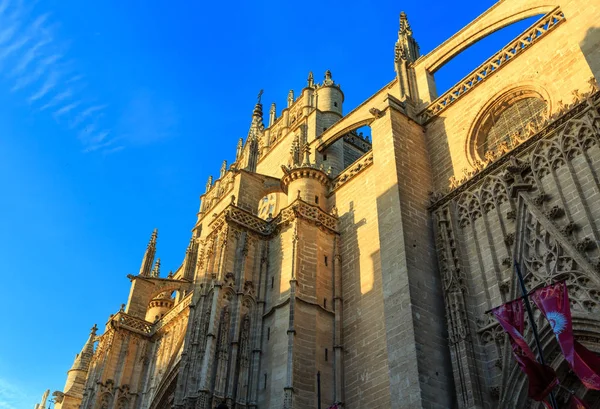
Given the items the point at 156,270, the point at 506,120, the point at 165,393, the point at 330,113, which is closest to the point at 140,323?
the point at 165,393

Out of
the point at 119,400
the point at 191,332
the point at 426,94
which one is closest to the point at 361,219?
the point at 426,94

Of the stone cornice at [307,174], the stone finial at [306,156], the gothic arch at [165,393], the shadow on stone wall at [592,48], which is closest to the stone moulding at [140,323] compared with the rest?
the gothic arch at [165,393]

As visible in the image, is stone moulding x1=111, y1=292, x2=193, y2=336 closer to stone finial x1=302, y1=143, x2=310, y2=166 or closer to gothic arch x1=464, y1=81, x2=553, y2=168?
stone finial x1=302, y1=143, x2=310, y2=166

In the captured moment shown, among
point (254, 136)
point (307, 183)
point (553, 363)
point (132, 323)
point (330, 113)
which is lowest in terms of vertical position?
point (553, 363)

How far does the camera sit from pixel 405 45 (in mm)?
21078

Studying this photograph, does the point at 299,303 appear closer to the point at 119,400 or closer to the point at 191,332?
the point at 191,332

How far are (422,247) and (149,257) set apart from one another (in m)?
18.8

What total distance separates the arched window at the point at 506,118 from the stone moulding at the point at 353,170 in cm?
383

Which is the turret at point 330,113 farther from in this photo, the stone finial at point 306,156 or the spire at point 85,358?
the spire at point 85,358

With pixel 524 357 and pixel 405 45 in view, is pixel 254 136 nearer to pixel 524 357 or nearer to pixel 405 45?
pixel 405 45

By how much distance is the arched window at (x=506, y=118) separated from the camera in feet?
48.8

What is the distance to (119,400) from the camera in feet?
75.6

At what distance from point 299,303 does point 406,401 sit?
5163mm

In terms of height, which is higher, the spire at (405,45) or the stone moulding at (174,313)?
the spire at (405,45)
